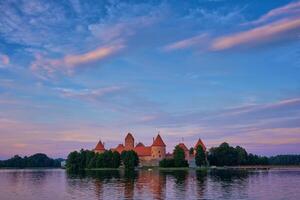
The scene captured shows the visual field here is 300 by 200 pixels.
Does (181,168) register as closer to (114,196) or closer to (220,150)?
(220,150)

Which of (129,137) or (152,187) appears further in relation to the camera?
(129,137)

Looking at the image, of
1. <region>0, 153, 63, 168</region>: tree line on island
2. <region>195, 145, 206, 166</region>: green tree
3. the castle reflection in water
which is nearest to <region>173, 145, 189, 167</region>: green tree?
<region>195, 145, 206, 166</region>: green tree

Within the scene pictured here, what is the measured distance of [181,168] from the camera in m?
106

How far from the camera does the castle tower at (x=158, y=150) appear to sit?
130 metres

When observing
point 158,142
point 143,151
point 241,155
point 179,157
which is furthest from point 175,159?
point 143,151

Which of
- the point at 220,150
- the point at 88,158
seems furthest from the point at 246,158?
the point at 88,158

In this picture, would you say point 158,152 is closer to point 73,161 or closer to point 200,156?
point 200,156

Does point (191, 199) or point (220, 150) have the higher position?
point (220, 150)

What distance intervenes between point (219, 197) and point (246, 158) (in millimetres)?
94651

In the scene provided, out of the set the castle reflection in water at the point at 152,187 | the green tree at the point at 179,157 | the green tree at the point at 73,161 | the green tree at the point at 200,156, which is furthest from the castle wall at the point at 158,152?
the castle reflection in water at the point at 152,187

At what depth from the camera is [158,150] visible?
131 metres

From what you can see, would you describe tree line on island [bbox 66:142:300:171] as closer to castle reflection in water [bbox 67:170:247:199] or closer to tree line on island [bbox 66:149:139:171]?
tree line on island [bbox 66:149:139:171]

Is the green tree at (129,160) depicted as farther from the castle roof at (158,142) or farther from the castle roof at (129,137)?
the castle roof at (129,137)

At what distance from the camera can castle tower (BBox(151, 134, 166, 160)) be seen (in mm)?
130250
